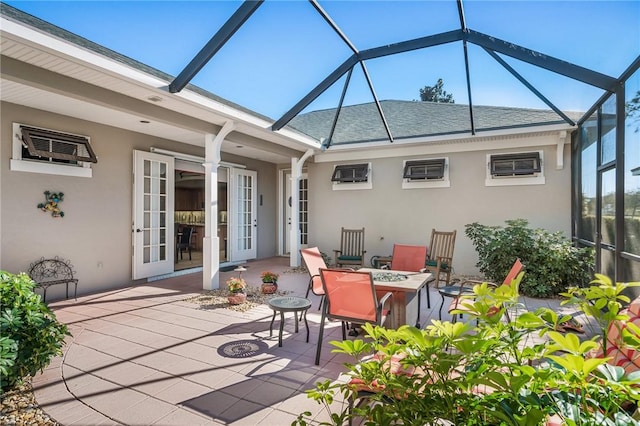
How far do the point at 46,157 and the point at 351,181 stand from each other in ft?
19.4

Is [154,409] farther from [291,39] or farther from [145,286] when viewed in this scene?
[291,39]

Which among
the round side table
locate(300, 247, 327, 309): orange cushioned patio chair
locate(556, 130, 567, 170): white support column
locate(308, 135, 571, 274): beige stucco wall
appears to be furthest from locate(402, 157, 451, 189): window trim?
the round side table

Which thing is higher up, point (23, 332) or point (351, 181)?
point (351, 181)

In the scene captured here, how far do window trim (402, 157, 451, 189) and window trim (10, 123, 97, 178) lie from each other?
621 cm

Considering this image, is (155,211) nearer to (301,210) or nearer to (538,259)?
(301,210)

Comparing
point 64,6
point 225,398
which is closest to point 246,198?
point 64,6

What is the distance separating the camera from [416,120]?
25.1 ft

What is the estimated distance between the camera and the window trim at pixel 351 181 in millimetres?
8062

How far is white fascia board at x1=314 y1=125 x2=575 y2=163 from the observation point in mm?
→ 6352

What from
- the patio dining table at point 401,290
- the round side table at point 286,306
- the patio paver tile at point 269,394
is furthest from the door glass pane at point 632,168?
the patio paver tile at point 269,394

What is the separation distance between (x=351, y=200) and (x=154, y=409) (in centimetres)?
657

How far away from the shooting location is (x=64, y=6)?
11.7 ft

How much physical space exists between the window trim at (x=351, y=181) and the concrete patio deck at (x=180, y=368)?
4021 mm

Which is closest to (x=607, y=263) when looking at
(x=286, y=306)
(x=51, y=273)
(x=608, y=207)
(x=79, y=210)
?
(x=608, y=207)
